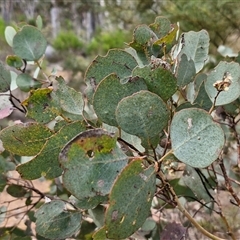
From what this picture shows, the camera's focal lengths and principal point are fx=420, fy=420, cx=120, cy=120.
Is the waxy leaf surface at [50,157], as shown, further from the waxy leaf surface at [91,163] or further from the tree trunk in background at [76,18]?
the tree trunk in background at [76,18]

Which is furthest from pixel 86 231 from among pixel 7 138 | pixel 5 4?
pixel 5 4

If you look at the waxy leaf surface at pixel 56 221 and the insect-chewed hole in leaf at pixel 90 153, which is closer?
the insect-chewed hole in leaf at pixel 90 153

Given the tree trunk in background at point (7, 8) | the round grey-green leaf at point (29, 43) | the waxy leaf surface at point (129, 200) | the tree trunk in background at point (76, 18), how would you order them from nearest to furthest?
1. the waxy leaf surface at point (129, 200)
2. the round grey-green leaf at point (29, 43)
3. the tree trunk in background at point (7, 8)
4. the tree trunk in background at point (76, 18)

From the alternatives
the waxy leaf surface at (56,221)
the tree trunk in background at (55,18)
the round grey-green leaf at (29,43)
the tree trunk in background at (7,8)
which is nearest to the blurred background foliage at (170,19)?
the round grey-green leaf at (29,43)

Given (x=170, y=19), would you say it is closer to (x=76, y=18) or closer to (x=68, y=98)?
(x=68, y=98)

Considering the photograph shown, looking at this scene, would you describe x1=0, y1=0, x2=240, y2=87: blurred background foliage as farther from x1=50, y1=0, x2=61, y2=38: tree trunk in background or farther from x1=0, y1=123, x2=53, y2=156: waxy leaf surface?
x1=50, y1=0, x2=61, y2=38: tree trunk in background

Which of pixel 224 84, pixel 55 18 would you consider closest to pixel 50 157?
pixel 224 84

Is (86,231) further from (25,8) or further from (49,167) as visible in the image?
(25,8)

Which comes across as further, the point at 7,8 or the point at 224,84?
the point at 7,8
